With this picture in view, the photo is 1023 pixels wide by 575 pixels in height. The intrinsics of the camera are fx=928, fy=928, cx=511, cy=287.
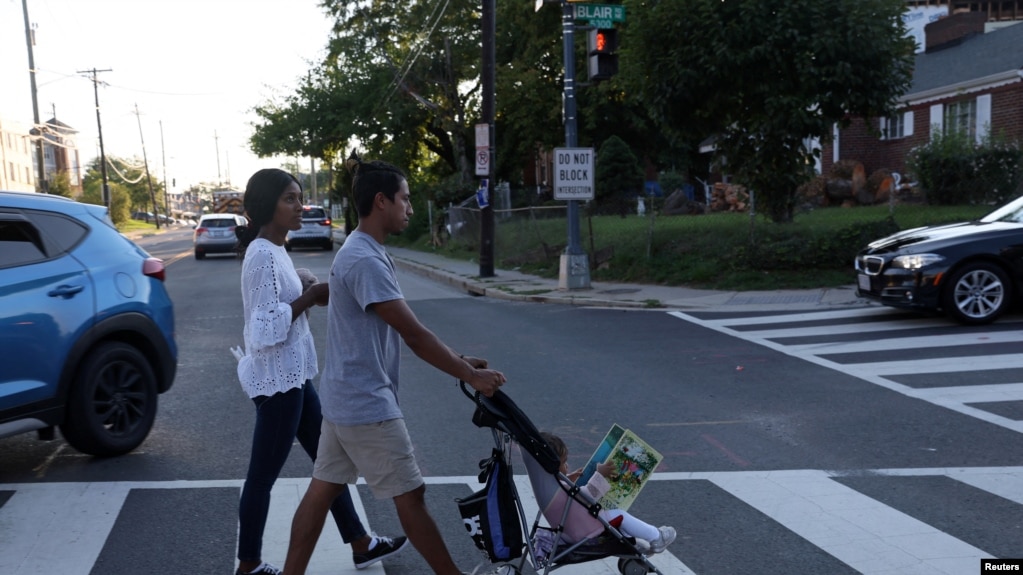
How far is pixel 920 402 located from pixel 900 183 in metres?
21.0

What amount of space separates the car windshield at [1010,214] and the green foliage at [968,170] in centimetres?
902

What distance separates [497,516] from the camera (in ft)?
12.1

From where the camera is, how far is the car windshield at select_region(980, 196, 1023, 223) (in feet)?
37.5

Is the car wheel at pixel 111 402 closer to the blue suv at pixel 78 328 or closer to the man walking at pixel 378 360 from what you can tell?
the blue suv at pixel 78 328

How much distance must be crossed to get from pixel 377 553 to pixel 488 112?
1658 cm

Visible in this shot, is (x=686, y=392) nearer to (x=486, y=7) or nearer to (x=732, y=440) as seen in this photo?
(x=732, y=440)

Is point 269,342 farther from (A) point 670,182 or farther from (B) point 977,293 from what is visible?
(A) point 670,182

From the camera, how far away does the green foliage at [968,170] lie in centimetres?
2000

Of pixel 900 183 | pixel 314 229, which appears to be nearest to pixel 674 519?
pixel 900 183

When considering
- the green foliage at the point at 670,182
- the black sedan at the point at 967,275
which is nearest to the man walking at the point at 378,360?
the black sedan at the point at 967,275

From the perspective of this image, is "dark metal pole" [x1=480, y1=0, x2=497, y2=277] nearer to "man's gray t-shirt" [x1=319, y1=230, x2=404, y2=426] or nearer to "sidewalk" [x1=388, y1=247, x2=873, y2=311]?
"sidewalk" [x1=388, y1=247, x2=873, y2=311]

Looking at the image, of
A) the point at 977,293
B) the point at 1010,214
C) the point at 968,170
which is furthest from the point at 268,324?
the point at 968,170

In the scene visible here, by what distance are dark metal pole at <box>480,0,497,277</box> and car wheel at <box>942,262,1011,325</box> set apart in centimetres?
1062

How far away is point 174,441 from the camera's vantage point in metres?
6.92
